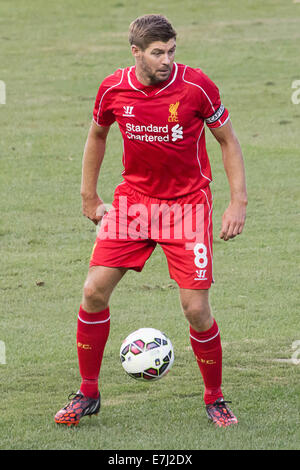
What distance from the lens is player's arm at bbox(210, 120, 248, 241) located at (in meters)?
5.94

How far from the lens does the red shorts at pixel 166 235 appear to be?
5.93 metres

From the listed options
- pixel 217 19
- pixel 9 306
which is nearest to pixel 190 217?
pixel 9 306

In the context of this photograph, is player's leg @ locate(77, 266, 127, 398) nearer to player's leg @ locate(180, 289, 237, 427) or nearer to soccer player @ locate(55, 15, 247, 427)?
soccer player @ locate(55, 15, 247, 427)

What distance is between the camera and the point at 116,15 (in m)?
26.0

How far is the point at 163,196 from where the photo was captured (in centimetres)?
609

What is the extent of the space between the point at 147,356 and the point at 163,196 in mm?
1026

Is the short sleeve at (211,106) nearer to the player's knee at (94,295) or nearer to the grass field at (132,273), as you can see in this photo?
the player's knee at (94,295)

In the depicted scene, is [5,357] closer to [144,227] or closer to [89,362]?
[89,362]

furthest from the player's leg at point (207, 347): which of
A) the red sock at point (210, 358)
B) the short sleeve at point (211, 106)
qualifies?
the short sleeve at point (211, 106)

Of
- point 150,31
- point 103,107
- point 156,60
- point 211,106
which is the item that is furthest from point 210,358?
point 150,31

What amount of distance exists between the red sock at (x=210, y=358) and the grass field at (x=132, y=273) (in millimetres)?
213

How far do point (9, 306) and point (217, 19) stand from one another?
18289 mm

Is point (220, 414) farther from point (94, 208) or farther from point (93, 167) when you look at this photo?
point (93, 167)

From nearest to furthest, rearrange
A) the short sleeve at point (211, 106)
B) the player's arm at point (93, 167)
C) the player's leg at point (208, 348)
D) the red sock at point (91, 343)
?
the short sleeve at point (211, 106) < the player's leg at point (208, 348) < the red sock at point (91, 343) < the player's arm at point (93, 167)
